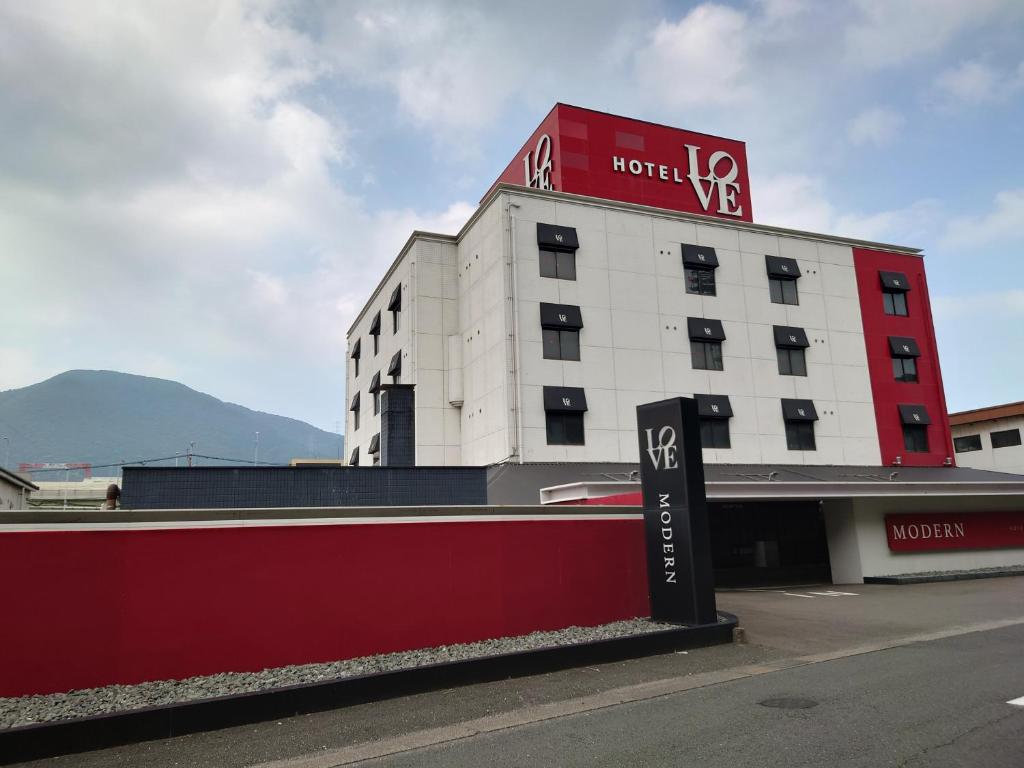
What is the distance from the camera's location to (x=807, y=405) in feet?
100

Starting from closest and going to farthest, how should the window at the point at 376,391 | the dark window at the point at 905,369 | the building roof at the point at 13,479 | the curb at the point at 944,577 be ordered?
the curb at the point at 944,577
the building roof at the point at 13,479
the dark window at the point at 905,369
the window at the point at 376,391

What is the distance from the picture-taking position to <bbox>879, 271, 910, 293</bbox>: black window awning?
112 ft

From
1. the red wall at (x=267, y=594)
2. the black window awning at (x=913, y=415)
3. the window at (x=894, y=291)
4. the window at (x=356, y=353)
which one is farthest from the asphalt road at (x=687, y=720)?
the window at (x=356, y=353)

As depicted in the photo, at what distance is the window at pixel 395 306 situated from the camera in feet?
110

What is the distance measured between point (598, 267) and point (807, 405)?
35.1 ft

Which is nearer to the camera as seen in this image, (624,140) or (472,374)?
→ (472,374)

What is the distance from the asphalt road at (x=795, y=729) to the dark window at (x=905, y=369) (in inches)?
1020

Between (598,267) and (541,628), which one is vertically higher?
(598,267)

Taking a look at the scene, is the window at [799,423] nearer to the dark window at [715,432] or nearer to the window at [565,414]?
the dark window at [715,432]

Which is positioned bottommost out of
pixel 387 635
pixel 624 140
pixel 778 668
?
pixel 778 668

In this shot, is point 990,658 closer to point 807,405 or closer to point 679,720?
point 679,720

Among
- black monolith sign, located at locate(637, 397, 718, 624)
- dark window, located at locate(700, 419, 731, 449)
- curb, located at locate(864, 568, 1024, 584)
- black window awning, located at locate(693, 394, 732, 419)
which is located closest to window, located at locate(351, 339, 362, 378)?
black window awning, located at locate(693, 394, 732, 419)

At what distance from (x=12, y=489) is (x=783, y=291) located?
102ft

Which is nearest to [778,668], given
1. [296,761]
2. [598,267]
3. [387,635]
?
[387,635]
